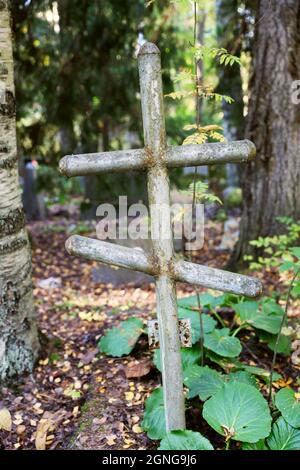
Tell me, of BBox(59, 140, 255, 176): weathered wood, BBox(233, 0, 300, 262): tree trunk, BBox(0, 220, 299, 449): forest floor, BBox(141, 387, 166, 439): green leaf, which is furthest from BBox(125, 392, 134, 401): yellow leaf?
BBox(233, 0, 300, 262): tree trunk

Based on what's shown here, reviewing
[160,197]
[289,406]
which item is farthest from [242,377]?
[160,197]

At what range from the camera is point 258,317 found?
3348mm

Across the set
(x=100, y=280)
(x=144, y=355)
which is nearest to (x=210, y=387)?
(x=144, y=355)

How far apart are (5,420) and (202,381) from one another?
1.24 metres

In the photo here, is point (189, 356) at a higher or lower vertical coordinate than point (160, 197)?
lower

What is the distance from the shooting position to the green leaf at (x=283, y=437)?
8.08 feet

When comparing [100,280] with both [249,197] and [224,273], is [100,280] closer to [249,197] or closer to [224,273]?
[249,197]

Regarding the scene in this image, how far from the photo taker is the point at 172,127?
7.77 m

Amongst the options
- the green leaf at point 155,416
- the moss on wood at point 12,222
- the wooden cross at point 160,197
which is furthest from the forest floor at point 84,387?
the moss on wood at point 12,222

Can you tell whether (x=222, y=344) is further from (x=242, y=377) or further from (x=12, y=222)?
(x=12, y=222)

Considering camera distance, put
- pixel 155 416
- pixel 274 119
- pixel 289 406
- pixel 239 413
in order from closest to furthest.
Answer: pixel 239 413 → pixel 289 406 → pixel 155 416 → pixel 274 119

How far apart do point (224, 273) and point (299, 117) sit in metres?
2.99

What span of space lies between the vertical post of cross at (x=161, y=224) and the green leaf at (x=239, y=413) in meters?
0.19

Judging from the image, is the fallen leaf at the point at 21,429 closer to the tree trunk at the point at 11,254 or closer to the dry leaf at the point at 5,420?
the dry leaf at the point at 5,420
